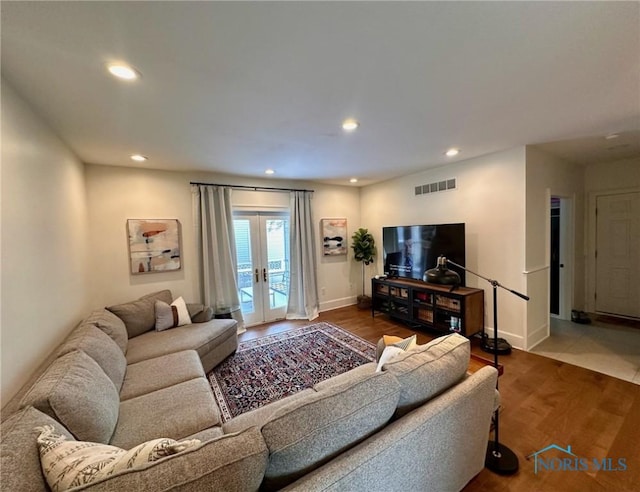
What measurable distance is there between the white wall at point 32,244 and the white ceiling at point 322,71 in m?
0.23

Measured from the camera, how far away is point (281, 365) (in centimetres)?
304

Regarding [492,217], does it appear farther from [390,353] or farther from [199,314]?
[199,314]

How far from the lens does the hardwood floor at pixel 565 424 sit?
1.58m

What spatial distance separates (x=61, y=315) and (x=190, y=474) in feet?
7.69

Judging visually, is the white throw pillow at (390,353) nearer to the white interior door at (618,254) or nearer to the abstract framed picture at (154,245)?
the abstract framed picture at (154,245)

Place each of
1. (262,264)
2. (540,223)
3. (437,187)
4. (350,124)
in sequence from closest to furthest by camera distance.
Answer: (350,124) → (540,223) → (437,187) → (262,264)

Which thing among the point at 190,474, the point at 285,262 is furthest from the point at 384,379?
the point at 285,262

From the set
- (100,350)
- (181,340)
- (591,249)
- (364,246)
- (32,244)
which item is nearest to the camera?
(32,244)

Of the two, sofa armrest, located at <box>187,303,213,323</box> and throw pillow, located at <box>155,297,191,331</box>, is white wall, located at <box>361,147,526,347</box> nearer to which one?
sofa armrest, located at <box>187,303,213,323</box>

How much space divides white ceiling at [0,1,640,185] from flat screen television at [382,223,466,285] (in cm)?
135

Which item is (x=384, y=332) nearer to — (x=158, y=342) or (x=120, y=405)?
(x=158, y=342)

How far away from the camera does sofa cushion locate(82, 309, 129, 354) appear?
→ 229 centimetres

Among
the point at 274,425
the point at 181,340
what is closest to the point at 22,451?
the point at 274,425

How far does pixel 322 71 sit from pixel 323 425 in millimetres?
1838
